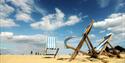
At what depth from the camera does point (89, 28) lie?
1493 cm

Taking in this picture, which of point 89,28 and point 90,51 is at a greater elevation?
point 89,28

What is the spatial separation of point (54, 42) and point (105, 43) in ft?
21.9

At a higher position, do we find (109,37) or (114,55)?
(109,37)

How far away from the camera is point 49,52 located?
23.5 meters

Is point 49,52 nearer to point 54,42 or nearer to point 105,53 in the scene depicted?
point 54,42

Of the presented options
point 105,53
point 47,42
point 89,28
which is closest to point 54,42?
point 47,42

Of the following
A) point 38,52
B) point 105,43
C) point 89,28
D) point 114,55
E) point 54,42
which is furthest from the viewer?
point 38,52

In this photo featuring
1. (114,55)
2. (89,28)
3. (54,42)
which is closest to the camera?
(89,28)

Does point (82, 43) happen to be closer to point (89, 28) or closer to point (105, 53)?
point (89, 28)

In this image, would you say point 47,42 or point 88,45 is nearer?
point 88,45

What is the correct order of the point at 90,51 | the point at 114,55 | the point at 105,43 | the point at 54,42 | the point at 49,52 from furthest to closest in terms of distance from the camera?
the point at 49,52, the point at 54,42, the point at 114,55, the point at 105,43, the point at 90,51

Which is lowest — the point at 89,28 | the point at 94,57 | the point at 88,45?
the point at 94,57

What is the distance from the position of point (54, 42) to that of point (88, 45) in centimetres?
731

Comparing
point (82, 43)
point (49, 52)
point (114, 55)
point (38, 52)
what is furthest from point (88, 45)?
point (38, 52)
